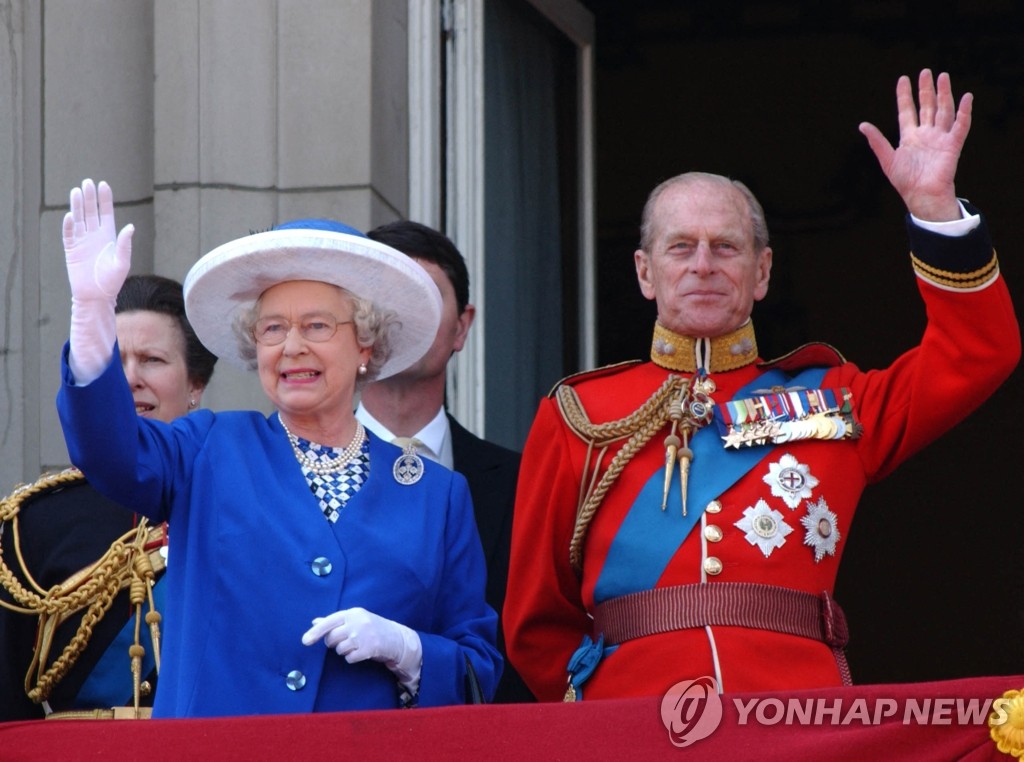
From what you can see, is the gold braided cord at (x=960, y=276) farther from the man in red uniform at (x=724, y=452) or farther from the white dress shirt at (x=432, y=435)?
the white dress shirt at (x=432, y=435)

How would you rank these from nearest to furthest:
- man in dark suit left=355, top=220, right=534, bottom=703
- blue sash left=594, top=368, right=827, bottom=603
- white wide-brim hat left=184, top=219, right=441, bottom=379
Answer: white wide-brim hat left=184, top=219, right=441, bottom=379 → blue sash left=594, top=368, right=827, bottom=603 → man in dark suit left=355, top=220, right=534, bottom=703

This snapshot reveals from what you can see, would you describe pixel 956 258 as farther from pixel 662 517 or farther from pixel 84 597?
pixel 84 597

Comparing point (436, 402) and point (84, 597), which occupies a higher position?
point (436, 402)

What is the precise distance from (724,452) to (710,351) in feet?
0.79

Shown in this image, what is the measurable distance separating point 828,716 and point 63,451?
3.12 metres

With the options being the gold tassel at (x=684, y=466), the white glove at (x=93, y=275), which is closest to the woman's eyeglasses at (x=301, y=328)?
the white glove at (x=93, y=275)

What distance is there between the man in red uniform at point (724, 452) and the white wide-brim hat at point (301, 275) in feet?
1.57

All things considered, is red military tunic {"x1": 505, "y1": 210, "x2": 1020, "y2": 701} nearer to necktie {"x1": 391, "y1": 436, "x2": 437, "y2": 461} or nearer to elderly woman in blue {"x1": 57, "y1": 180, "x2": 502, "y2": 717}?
elderly woman in blue {"x1": 57, "y1": 180, "x2": 502, "y2": 717}

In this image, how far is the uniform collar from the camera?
3.96m

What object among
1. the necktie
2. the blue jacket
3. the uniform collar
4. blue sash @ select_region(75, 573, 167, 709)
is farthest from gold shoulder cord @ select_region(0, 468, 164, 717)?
the uniform collar

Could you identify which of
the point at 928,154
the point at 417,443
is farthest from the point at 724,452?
the point at 417,443

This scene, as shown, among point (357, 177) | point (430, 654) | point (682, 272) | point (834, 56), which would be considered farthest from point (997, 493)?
point (430, 654)

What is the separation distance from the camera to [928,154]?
3521 millimetres

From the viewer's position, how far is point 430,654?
3.33 meters
